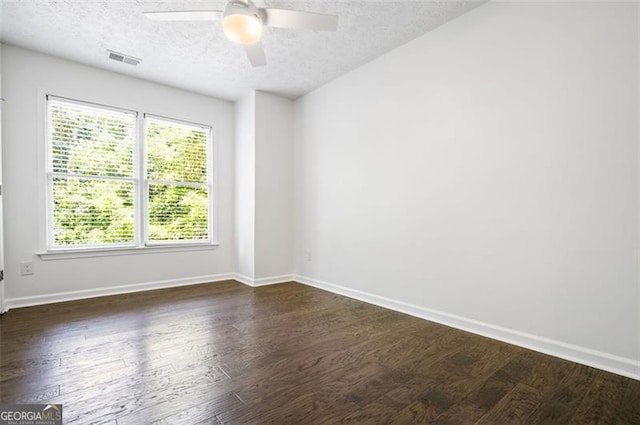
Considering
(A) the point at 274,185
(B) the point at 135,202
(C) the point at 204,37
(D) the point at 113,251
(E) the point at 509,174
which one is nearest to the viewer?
(E) the point at 509,174

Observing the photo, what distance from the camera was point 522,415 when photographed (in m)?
1.46

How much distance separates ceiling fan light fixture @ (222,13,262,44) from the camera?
1922mm

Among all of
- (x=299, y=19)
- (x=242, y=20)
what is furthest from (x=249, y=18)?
(x=299, y=19)

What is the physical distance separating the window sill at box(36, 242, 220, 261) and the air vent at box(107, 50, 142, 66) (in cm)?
213

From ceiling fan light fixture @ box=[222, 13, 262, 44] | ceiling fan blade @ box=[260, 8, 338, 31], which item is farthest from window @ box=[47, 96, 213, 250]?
ceiling fan blade @ box=[260, 8, 338, 31]

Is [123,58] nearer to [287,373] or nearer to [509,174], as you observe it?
[287,373]

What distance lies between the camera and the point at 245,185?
4324 millimetres

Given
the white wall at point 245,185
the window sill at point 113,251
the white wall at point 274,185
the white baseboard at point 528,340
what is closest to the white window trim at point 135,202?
the window sill at point 113,251

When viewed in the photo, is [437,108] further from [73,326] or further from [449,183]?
[73,326]

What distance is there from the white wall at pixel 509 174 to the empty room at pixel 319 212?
0.01 metres

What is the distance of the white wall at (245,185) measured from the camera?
4.15m

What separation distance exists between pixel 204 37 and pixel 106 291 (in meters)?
3.02

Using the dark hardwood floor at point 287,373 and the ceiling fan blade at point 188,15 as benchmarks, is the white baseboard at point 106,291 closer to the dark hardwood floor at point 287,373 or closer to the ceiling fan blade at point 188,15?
the dark hardwood floor at point 287,373

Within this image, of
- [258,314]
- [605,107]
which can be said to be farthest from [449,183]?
[258,314]
